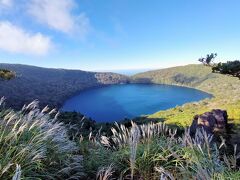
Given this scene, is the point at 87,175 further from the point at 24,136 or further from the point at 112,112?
the point at 112,112

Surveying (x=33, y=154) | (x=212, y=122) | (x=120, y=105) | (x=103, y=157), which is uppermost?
(x=33, y=154)

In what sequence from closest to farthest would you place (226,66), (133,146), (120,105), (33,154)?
(33,154)
(133,146)
(226,66)
(120,105)

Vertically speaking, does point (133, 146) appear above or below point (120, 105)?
above

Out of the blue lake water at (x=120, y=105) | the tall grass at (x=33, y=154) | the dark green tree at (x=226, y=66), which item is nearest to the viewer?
the tall grass at (x=33, y=154)

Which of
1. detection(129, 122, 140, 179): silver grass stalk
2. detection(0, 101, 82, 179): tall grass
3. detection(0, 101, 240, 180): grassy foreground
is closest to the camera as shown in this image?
detection(0, 101, 82, 179): tall grass

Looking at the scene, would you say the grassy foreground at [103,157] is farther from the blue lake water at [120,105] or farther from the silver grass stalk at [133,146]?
the blue lake water at [120,105]

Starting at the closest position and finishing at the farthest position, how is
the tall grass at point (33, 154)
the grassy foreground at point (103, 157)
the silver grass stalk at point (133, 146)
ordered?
the tall grass at point (33, 154) → the grassy foreground at point (103, 157) → the silver grass stalk at point (133, 146)

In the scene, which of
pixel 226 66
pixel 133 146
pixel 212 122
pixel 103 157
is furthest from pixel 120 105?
pixel 133 146

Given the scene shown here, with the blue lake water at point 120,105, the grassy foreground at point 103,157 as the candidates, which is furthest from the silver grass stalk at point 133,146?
the blue lake water at point 120,105

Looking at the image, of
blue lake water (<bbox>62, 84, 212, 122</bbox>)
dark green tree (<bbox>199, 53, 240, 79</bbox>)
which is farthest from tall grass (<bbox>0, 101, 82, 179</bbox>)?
blue lake water (<bbox>62, 84, 212, 122</bbox>)

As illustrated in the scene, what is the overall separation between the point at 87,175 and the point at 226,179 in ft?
8.77

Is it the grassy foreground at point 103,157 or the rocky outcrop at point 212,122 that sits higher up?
the grassy foreground at point 103,157

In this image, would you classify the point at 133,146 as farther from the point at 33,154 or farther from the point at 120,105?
the point at 120,105

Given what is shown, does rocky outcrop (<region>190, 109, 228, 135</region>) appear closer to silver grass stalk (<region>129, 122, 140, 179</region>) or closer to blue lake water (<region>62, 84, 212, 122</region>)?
silver grass stalk (<region>129, 122, 140, 179</region>)
